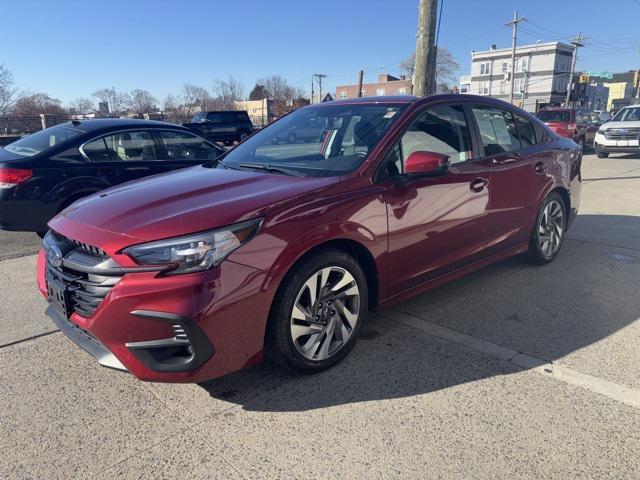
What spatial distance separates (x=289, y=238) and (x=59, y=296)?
52.2 inches

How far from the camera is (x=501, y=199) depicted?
13.8ft

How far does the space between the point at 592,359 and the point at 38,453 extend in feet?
10.7

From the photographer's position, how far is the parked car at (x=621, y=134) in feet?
54.5

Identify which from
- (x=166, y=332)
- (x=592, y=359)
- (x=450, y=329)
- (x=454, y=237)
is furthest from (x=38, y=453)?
(x=592, y=359)

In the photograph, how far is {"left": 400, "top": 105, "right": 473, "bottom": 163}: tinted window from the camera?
3471 mm

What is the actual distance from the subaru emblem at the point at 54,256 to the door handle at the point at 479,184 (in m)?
2.92

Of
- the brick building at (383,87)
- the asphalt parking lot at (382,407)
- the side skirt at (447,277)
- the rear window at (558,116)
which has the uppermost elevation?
the brick building at (383,87)

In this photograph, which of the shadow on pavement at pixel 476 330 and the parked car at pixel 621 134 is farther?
the parked car at pixel 621 134

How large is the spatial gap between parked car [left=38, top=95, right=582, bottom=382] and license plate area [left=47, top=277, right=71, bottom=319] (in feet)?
0.04

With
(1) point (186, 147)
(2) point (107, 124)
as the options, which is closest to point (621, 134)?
(1) point (186, 147)

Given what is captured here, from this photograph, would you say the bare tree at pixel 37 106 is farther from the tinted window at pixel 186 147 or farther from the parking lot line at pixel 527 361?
the parking lot line at pixel 527 361

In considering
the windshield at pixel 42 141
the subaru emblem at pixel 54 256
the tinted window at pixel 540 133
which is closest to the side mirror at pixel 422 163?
the tinted window at pixel 540 133

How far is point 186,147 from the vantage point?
6777mm

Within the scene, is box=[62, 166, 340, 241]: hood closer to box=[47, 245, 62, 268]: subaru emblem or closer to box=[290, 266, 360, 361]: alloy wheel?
box=[47, 245, 62, 268]: subaru emblem
